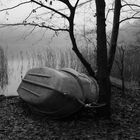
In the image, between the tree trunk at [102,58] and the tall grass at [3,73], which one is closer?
the tree trunk at [102,58]

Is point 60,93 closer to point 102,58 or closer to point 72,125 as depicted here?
point 72,125

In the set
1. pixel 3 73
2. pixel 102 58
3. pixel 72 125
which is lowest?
pixel 72 125

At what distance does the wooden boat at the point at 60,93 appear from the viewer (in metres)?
4.92

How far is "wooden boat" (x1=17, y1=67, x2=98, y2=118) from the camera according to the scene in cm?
492

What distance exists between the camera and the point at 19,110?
5.96 m

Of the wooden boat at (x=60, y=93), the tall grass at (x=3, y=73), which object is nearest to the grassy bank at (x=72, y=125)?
the wooden boat at (x=60, y=93)

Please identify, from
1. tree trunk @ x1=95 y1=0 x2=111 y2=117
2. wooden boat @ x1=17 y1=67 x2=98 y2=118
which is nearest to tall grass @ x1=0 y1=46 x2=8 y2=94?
wooden boat @ x1=17 y1=67 x2=98 y2=118

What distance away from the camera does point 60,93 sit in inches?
193

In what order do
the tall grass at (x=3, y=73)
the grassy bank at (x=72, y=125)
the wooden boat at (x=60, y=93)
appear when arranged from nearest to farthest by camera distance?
the grassy bank at (x=72, y=125) < the wooden boat at (x=60, y=93) < the tall grass at (x=3, y=73)

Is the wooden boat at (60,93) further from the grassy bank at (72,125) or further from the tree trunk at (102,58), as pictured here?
the tree trunk at (102,58)

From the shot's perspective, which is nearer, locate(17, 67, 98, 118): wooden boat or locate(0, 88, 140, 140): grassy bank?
locate(0, 88, 140, 140): grassy bank

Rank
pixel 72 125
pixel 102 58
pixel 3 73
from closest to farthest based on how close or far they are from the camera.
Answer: pixel 72 125, pixel 102 58, pixel 3 73

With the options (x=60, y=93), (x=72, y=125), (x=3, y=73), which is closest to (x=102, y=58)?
(x=60, y=93)

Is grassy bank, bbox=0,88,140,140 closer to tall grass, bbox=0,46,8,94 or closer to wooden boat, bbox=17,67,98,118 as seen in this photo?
wooden boat, bbox=17,67,98,118
